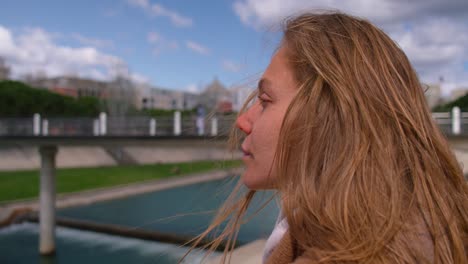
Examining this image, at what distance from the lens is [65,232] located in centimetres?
2536

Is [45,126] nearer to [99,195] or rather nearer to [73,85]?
[99,195]

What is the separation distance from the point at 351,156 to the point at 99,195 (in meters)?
34.8

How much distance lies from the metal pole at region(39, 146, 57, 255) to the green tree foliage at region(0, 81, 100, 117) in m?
24.1

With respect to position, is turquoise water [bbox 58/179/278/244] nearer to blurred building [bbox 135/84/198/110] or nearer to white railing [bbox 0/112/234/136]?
white railing [bbox 0/112/234/136]

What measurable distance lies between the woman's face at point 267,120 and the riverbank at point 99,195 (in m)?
27.3

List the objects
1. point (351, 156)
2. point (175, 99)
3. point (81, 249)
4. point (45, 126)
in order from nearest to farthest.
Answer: point (351, 156), point (45, 126), point (81, 249), point (175, 99)

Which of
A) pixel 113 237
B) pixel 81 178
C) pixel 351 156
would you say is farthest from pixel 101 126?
pixel 351 156

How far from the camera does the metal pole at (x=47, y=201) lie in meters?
21.0

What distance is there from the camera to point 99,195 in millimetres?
33531

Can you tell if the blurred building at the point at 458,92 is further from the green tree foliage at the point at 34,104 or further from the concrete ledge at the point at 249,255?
the green tree foliage at the point at 34,104

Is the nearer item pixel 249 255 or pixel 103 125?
pixel 249 255

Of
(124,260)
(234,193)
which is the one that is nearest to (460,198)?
(234,193)

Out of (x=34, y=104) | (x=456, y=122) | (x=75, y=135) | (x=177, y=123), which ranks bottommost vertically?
(x=75, y=135)

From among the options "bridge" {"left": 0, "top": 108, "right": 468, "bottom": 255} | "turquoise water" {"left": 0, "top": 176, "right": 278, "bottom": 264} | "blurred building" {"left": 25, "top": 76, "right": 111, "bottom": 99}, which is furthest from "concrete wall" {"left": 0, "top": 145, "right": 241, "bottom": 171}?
"blurred building" {"left": 25, "top": 76, "right": 111, "bottom": 99}
